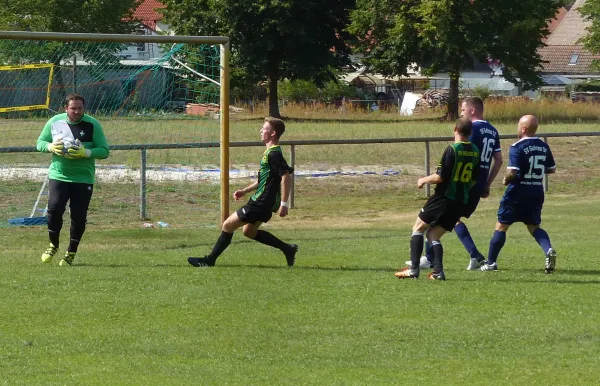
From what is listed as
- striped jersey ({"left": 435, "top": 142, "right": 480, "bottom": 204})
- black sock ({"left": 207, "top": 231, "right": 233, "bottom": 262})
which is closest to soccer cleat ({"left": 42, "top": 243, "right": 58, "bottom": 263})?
black sock ({"left": 207, "top": 231, "right": 233, "bottom": 262})

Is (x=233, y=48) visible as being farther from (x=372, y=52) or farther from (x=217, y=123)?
(x=217, y=123)

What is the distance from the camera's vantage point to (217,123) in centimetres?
1572

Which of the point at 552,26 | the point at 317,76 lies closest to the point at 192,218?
the point at 317,76

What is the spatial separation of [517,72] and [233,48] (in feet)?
48.7

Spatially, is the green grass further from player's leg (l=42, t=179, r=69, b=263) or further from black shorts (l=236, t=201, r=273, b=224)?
black shorts (l=236, t=201, r=273, b=224)

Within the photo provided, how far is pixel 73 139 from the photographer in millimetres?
11289

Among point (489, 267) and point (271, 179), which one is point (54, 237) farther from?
point (489, 267)

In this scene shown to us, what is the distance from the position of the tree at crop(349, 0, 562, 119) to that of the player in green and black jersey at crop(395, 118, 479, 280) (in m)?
40.3

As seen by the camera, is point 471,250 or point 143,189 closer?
point 471,250

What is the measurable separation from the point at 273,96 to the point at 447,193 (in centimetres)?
4184

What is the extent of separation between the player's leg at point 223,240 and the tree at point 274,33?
40105 mm

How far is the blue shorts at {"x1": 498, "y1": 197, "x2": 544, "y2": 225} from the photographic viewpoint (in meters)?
11.0

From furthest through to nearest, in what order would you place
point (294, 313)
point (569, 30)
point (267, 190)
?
point (569, 30) < point (267, 190) < point (294, 313)

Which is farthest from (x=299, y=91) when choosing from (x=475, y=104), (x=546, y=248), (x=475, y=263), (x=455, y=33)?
(x=546, y=248)
